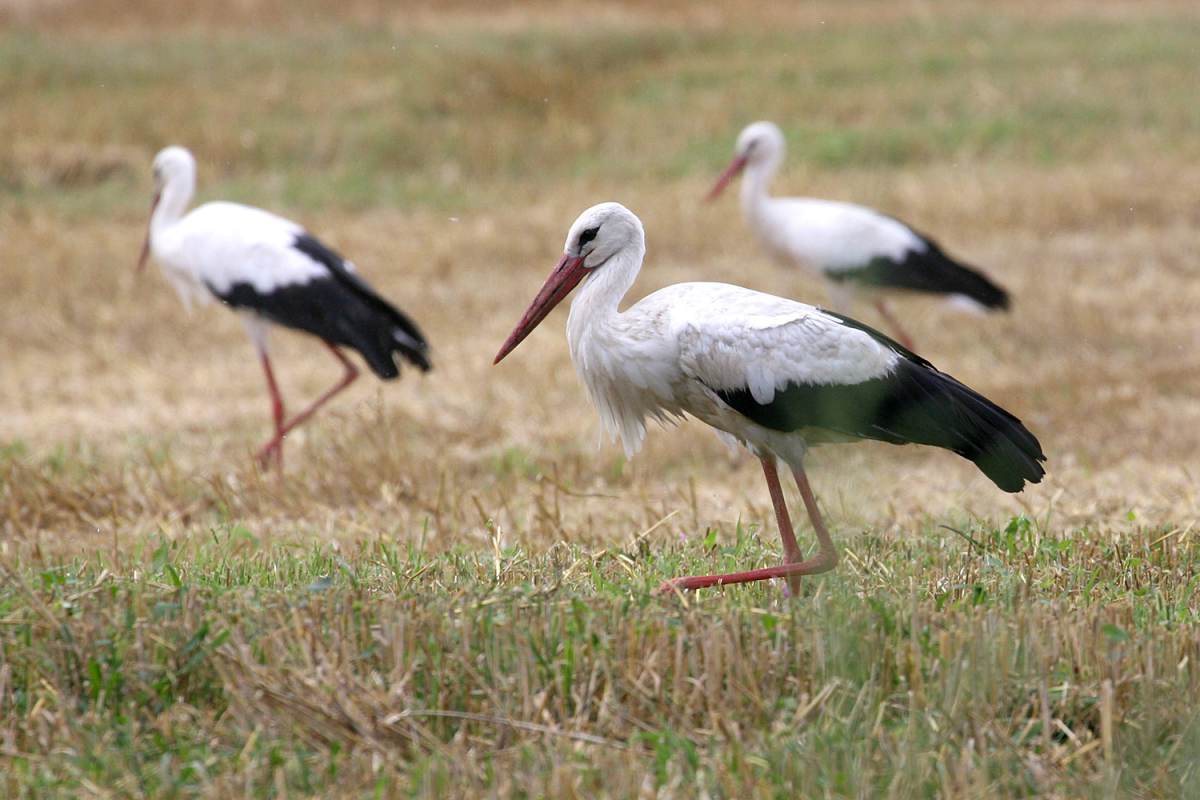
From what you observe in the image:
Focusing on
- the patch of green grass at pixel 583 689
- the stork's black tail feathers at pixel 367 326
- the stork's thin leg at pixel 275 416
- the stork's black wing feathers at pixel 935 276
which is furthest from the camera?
the stork's black wing feathers at pixel 935 276

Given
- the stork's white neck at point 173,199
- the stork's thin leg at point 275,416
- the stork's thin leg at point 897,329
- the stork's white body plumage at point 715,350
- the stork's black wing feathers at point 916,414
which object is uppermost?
the stork's white neck at point 173,199

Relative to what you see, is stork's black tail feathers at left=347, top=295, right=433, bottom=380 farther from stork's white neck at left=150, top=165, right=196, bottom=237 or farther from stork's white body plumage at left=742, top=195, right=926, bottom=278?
stork's white body plumage at left=742, top=195, right=926, bottom=278

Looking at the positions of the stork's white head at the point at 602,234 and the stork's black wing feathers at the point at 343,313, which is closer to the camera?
the stork's white head at the point at 602,234

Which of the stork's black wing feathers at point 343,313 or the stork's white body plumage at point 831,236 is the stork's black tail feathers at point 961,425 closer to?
the stork's black wing feathers at point 343,313

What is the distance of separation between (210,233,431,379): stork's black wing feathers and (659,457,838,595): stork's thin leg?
331 centimetres

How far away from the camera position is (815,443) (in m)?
4.21

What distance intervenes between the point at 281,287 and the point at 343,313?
17.0 inches

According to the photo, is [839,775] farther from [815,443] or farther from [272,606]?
[815,443]

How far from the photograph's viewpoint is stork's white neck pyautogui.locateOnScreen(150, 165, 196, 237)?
8.44 meters

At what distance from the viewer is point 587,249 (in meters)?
4.16

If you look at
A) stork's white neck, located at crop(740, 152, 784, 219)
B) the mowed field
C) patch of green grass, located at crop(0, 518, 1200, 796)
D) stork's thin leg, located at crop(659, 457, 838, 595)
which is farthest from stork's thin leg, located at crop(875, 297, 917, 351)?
patch of green grass, located at crop(0, 518, 1200, 796)

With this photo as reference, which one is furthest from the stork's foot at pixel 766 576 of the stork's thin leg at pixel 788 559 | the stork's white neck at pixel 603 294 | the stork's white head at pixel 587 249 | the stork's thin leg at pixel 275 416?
the stork's thin leg at pixel 275 416

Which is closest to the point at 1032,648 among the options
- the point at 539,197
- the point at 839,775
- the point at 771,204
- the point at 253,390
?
the point at 839,775

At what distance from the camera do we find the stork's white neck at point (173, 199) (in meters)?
8.44
